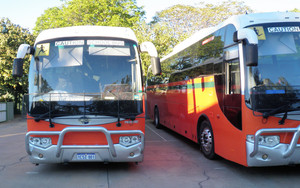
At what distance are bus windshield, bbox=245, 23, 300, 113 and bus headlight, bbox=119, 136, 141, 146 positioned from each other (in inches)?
90.9

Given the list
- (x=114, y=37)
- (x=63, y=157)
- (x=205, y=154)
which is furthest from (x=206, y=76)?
(x=63, y=157)

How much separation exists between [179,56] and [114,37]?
5.07m

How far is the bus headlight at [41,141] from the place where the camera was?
6.33 meters

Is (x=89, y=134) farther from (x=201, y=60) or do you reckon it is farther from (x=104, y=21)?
(x=104, y=21)

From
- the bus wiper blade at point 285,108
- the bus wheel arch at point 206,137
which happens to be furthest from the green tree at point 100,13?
the bus wiper blade at point 285,108

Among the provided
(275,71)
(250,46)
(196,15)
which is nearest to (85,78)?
(250,46)

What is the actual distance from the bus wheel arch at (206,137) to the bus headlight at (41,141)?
393 centimetres

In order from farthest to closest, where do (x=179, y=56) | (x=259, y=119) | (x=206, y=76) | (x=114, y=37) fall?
(x=179, y=56) → (x=206, y=76) → (x=114, y=37) → (x=259, y=119)

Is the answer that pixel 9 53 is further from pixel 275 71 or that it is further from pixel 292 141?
pixel 292 141

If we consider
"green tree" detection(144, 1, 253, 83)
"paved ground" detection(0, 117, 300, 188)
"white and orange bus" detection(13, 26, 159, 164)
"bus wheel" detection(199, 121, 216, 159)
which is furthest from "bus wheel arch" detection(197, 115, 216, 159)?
"green tree" detection(144, 1, 253, 83)

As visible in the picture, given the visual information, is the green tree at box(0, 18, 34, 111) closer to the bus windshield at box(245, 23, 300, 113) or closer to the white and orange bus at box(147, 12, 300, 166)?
the white and orange bus at box(147, 12, 300, 166)

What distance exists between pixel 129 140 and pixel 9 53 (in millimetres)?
18259

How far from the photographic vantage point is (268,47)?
6.34 meters

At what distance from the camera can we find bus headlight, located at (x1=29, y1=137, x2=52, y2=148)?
6328 millimetres
